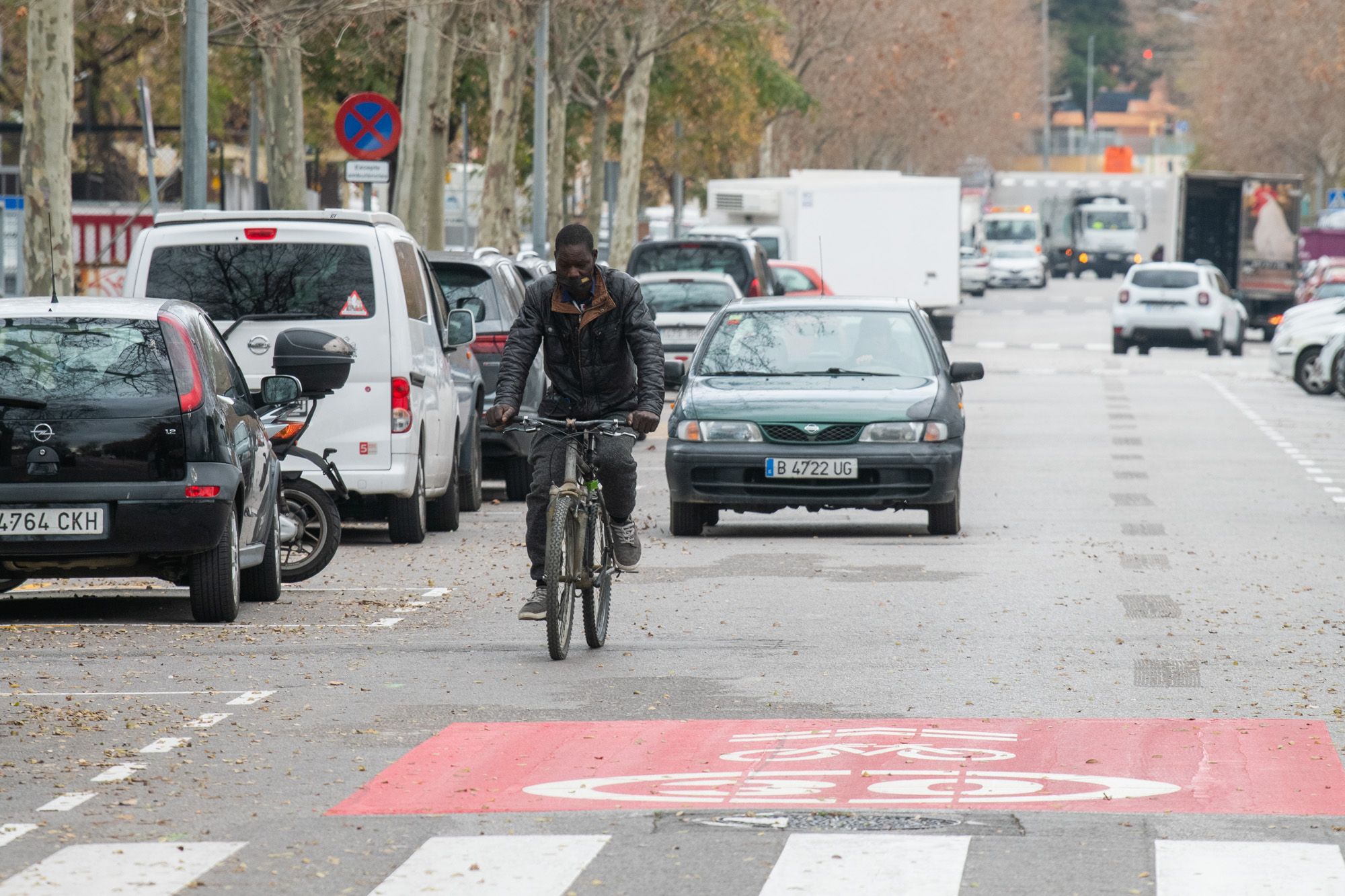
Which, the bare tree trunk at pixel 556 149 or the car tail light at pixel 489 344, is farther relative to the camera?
the bare tree trunk at pixel 556 149

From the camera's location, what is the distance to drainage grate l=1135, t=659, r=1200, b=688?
1017 cm

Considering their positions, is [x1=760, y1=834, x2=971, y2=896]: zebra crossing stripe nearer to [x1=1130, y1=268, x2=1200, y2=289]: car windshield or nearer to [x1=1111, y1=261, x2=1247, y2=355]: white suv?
[x1=1111, y1=261, x2=1247, y2=355]: white suv

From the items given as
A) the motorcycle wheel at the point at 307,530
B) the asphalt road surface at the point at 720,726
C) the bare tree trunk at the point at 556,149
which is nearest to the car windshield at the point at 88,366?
the asphalt road surface at the point at 720,726

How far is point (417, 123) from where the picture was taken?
33375mm

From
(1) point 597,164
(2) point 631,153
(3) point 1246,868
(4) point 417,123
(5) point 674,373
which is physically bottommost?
(3) point 1246,868

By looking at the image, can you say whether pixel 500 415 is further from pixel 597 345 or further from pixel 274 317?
pixel 274 317

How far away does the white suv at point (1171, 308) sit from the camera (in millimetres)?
46375

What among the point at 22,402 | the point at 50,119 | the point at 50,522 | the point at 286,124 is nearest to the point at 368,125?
the point at 286,124

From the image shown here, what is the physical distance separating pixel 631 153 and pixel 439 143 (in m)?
15.2

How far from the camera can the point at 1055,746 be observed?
866 centimetres

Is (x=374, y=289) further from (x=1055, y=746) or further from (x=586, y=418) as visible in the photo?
(x=1055, y=746)

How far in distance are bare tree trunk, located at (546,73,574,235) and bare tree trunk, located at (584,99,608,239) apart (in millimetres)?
1560

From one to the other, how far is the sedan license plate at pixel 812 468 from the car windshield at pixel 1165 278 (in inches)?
1207

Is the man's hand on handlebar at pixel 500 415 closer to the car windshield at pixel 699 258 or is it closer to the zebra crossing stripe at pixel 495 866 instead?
the zebra crossing stripe at pixel 495 866
